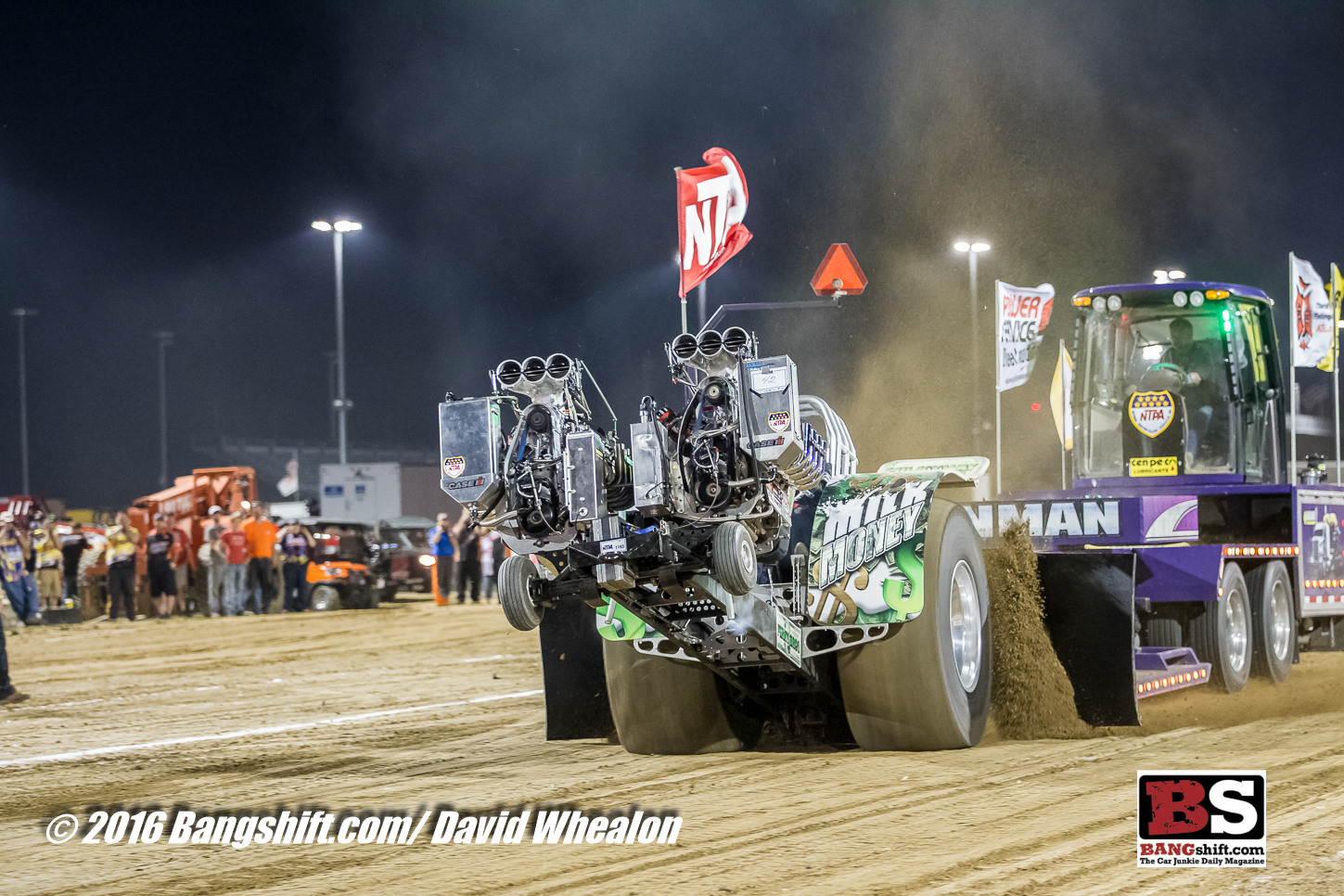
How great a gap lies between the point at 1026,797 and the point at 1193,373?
21.9 feet

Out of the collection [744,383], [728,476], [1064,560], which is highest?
[744,383]

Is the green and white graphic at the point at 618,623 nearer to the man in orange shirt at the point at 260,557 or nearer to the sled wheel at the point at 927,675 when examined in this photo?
the sled wheel at the point at 927,675

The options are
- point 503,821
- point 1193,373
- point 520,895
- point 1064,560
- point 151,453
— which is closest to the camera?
point 520,895

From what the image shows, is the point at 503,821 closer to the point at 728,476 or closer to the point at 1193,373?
the point at 728,476

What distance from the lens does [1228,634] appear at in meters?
10.1

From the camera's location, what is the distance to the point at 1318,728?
26.8 feet

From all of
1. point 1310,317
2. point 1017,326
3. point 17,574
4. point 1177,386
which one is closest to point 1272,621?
point 1177,386

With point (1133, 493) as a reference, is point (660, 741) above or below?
below

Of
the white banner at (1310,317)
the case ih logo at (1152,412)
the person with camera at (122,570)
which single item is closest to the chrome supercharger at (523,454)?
the case ih logo at (1152,412)

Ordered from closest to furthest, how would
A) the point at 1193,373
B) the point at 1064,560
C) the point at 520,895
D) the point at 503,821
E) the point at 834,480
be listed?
the point at 520,895 → the point at 503,821 → the point at 834,480 → the point at 1064,560 → the point at 1193,373

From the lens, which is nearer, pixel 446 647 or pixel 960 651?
pixel 960 651

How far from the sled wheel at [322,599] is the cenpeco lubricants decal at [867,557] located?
62.5ft

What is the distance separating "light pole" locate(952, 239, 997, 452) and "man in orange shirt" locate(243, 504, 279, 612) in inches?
445

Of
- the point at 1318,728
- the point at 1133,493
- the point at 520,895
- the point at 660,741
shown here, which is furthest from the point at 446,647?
the point at 520,895
